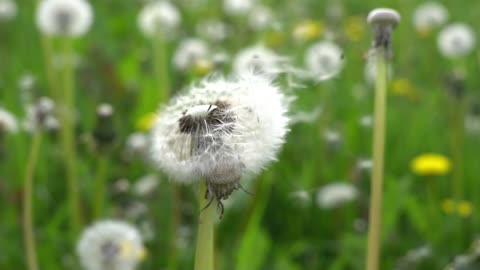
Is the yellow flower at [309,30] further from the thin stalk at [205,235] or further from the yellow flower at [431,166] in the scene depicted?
the thin stalk at [205,235]

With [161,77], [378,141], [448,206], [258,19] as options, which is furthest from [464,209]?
[258,19]

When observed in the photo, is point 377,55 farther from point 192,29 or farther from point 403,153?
point 192,29

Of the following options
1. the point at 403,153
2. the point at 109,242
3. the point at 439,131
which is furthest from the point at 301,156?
the point at 109,242

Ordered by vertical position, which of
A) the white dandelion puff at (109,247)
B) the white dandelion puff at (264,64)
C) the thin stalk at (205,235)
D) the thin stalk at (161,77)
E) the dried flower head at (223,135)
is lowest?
the thin stalk at (205,235)

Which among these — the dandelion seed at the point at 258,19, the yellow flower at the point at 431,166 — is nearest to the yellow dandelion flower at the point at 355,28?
the dandelion seed at the point at 258,19

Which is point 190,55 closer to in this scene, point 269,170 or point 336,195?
point 336,195

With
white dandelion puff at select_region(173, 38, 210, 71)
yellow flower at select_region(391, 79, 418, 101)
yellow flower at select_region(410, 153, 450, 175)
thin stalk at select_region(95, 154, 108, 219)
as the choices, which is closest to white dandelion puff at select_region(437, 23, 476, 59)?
yellow flower at select_region(391, 79, 418, 101)
